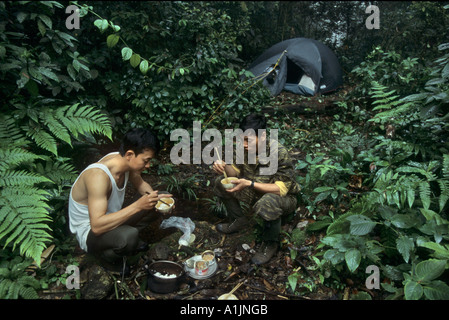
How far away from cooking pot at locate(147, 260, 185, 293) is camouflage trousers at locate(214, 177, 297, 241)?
3.16 feet

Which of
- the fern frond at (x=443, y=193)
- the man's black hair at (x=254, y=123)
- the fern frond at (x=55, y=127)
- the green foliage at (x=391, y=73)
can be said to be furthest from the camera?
the green foliage at (x=391, y=73)

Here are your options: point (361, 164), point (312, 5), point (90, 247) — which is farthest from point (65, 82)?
point (312, 5)

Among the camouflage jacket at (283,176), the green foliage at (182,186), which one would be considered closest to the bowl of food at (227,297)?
the camouflage jacket at (283,176)

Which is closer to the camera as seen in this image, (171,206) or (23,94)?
(171,206)

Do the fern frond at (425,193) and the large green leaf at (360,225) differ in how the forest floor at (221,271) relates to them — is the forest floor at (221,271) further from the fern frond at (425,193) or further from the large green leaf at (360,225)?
the fern frond at (425,193)

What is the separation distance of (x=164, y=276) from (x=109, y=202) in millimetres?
899

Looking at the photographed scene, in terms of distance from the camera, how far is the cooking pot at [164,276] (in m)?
2.82

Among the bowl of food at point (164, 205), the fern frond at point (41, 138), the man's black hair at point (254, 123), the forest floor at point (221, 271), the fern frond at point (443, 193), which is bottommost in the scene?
the forest floor at point (221, 271)

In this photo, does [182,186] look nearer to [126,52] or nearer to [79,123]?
[79,123]

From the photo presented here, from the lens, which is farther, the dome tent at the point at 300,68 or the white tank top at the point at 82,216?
the dome tent at the point at 300,68

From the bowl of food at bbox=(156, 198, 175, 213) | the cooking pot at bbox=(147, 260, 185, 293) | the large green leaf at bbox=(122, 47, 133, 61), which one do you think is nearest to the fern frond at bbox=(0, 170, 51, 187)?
the bowl of food at bbox=(156, 198, 175, 213)

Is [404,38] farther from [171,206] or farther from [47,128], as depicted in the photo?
[47,128]

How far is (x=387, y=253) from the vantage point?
9.11ft

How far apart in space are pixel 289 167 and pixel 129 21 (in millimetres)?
3691
